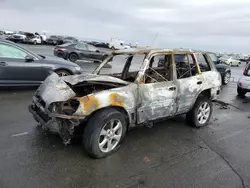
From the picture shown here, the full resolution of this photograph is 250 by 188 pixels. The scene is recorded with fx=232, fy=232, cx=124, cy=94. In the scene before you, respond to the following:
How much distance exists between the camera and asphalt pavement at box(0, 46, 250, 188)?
3143mm

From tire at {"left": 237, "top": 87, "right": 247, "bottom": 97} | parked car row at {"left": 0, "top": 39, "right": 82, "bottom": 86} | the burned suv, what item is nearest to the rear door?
parked car row at {"left": 0, "top": 39, "right": 82, "bottom": 86}

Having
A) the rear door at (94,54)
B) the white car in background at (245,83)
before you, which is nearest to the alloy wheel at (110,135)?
the white car in background at (245,83)

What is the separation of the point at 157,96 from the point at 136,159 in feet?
3.90

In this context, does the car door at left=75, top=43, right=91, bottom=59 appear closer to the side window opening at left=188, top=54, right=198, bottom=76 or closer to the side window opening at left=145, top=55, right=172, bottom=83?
the side window opening at left=145, top=55, right=172, bottom=83

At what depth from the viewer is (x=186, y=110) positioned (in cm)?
497

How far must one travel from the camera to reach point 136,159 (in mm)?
3746

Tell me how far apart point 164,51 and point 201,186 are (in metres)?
2.56

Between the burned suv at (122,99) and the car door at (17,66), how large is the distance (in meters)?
3.31

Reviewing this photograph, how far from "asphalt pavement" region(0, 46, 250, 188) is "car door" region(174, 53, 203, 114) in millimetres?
668

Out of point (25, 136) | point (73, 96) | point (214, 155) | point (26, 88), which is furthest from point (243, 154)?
point (26, 88)

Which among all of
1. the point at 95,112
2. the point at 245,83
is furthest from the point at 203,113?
the point at 245,83

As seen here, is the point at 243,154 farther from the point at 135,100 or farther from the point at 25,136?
the point at 25,136

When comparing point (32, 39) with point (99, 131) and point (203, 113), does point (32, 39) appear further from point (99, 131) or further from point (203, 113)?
point (99, 131)

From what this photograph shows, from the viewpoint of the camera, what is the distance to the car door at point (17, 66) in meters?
7.02
